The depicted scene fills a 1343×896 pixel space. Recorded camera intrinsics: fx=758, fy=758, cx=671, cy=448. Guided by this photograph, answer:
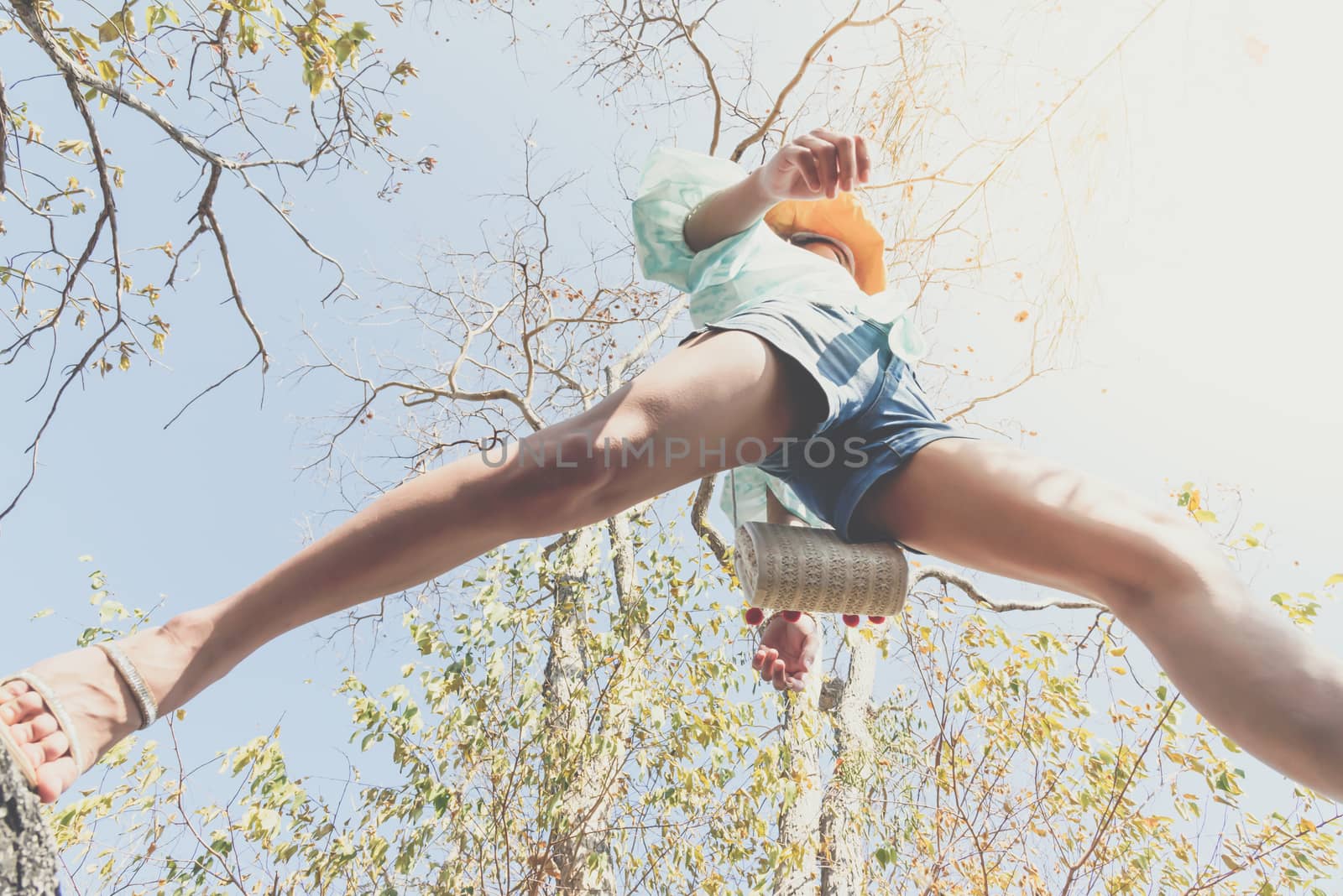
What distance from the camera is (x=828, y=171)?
127 centimetres

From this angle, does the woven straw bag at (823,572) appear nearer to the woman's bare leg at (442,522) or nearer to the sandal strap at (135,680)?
the woman's bare leg at (442,522)

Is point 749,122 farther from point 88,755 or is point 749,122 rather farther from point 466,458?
point 88,755

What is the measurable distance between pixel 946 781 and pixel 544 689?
235 centimetres

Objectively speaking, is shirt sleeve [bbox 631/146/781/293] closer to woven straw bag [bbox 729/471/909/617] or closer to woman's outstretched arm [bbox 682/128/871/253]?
woman's outstretched arm [bbox 682/128/871/253]

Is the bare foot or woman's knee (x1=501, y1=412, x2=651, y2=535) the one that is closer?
the bare foot

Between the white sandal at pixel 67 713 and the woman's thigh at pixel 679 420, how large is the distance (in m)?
0.53

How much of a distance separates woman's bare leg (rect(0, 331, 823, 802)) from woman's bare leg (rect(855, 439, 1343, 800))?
1.18 ft

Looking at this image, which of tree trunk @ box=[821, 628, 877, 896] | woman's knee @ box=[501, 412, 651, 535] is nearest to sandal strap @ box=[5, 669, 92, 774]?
woman's knee @ box=[501, 412, 651, 535]

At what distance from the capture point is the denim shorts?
4.13 feet

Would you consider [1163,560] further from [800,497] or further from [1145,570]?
[800,497]

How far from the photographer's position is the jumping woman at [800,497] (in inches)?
33.0

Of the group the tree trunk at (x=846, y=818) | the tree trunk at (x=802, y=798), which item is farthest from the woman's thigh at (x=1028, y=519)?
the tree trunk at (x=846, y=818)

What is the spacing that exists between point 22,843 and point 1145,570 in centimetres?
Answer: 126

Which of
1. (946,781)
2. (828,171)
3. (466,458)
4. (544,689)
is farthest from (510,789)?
(828,171)
